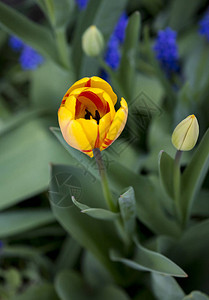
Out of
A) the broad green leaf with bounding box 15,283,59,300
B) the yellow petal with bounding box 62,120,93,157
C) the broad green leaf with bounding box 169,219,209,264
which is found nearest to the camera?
the yellow petal with bounding box 62,120,93,157

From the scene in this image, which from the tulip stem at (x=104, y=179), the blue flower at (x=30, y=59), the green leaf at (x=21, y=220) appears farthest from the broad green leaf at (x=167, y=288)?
the blue flower at (x=30, y=59)

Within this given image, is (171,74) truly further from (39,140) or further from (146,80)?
(39,140)

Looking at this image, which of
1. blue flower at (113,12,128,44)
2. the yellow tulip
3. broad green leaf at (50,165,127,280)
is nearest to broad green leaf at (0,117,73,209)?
broad green leaf at (50,165,127,280)

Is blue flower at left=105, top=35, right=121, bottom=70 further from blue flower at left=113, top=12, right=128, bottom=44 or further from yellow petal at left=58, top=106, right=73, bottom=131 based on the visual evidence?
yellow petal at left=58, top=106, right=73, bottom=131

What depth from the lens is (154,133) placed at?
2.21 feet

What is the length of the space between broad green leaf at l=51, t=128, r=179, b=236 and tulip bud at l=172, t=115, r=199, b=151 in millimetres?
95

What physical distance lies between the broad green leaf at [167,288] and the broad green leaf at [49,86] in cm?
37

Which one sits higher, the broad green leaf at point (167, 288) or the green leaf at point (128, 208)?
the green leaf at point (128, 208)

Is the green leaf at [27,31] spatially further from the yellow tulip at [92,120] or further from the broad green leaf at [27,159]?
the yellow tulip at [92,120]

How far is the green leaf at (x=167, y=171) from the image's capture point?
0.43 m

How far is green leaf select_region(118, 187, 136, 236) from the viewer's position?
0.40m

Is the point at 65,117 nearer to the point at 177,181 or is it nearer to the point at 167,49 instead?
the point at 177,181

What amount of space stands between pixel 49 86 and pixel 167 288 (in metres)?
0.45

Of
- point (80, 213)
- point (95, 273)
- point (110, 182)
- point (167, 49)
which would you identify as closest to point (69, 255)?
point (95, 273)
